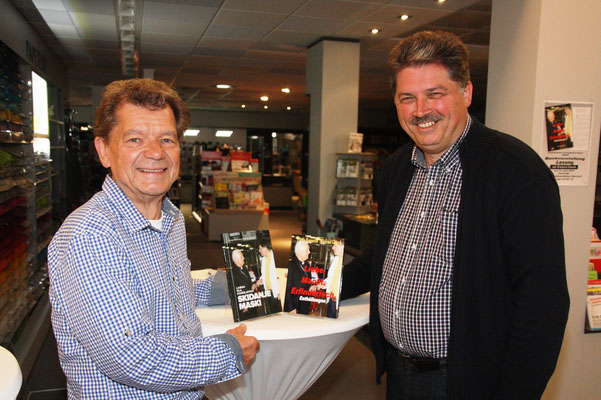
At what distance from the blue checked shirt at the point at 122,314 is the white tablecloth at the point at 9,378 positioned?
224 mm

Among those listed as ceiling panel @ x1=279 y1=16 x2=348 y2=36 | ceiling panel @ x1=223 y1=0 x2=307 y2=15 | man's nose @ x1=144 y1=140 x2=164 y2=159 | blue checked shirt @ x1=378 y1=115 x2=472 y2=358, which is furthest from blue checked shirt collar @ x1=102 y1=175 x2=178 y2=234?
ceiling panel @ x1=279 y1=16 x2=348 y2=36

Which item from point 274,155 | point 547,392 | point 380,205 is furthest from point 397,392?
point 274,155

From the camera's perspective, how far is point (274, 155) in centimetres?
1888

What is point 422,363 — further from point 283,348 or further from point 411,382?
point 283,348

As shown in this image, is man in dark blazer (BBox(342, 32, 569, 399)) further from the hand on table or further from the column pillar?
the column pillar

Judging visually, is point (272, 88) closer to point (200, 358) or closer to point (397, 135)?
point (397, 135)

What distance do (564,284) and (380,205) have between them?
802 millimetres

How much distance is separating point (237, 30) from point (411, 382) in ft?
17.5

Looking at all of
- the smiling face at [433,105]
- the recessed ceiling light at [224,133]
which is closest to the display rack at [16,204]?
the smiling face at [433,105]

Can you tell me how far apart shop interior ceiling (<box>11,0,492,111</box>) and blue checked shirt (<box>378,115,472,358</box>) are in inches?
141

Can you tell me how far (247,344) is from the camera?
1.46m

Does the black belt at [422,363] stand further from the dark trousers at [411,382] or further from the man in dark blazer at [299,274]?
the man in dark blazer at [299,274]

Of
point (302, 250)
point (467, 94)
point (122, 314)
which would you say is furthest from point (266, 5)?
point (122, 314)

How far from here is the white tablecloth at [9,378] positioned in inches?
33.4
